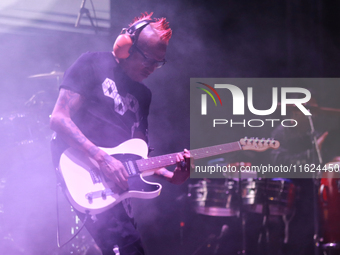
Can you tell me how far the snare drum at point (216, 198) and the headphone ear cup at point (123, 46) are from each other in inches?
92.3

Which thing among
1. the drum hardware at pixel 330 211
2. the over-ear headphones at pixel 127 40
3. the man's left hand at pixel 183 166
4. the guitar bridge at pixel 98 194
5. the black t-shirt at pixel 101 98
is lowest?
the drum hardware at pixel 330 211

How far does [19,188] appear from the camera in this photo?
3008 mm

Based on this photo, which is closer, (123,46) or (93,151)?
(93,151)

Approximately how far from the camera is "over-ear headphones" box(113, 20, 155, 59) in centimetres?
212

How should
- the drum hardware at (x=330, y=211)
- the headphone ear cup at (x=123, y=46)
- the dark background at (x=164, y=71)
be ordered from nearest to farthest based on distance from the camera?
the headphone ear cup at (x=123, y=46), the dark background at (x=164, y=71), the drum hardware at (x=330, y=211)

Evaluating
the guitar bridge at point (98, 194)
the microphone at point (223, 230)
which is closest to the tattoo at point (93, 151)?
the guitar bridge at point (98, 194)

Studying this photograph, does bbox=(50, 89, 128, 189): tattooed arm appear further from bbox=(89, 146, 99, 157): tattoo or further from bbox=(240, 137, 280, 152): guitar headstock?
bbox=(240, 137, 280, 152): guitar headstock

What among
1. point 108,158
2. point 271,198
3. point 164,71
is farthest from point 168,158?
point 271,198

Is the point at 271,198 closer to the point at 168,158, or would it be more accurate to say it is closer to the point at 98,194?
the point at 168,158

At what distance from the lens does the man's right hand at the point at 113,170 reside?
72.4 inches

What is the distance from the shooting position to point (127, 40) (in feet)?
6.97

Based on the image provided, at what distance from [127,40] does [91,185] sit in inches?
41.5

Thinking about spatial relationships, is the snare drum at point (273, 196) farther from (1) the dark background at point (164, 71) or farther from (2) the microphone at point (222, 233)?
(1) the dark background at point (164, 71)

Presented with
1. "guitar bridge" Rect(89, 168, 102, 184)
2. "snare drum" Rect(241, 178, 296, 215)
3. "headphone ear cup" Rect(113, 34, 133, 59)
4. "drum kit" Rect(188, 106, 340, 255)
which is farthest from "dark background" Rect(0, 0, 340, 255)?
"guitar bridge" Rect(89, 168, 102, 184)
